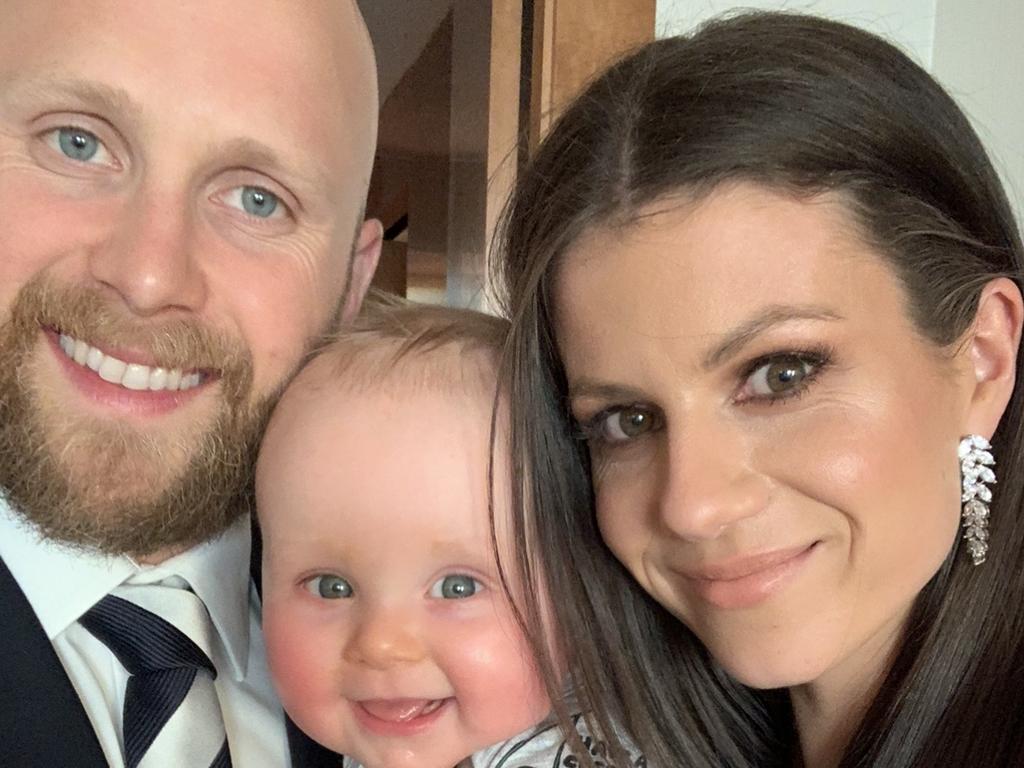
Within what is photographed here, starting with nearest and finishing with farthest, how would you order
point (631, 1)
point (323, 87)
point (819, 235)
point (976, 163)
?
1. point (819, 235)
2. point (976, 163)
3. point (323, 87)
4. point (631, 1)

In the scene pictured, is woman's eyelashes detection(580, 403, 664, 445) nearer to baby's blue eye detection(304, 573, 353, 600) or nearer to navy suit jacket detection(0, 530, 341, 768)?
baby's blue eye detection(304, 573, 353, 600)

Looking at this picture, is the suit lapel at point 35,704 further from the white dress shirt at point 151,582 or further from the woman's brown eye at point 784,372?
the woman's brown eye at point 784,372

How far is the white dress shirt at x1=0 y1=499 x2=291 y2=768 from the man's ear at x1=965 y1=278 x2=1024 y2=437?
31.1 inches

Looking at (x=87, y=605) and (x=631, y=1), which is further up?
(x=631, y=1)

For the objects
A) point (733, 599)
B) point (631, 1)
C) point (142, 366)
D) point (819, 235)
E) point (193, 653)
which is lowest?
point (193, 653)

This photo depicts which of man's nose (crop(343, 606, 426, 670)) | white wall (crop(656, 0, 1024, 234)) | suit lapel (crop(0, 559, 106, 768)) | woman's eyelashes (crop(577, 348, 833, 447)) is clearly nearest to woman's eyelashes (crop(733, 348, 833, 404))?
woman's eyelashes (crop(577, 348, 833, 447))

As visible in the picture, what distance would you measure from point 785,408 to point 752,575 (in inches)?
6.0

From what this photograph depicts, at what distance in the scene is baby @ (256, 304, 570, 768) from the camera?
910 mm

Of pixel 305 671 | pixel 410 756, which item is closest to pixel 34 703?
pixel 305 671

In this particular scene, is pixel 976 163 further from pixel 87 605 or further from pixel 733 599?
pixel 87 605

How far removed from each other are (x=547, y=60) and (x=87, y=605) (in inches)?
48.6

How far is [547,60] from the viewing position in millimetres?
1764

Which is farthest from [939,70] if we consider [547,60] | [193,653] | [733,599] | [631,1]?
[193,653]

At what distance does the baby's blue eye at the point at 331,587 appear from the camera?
3.11 feet
